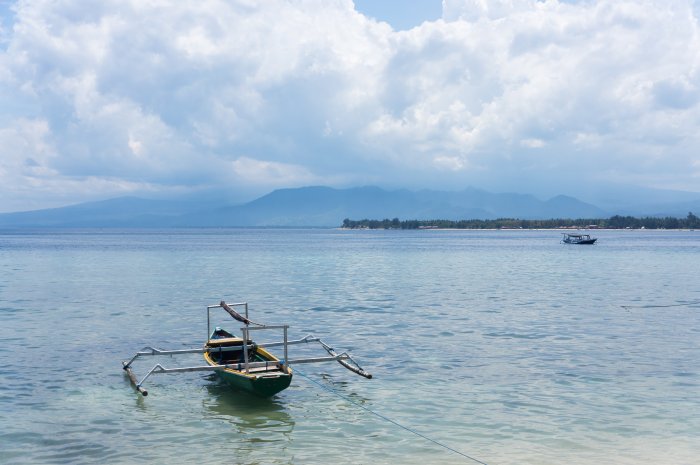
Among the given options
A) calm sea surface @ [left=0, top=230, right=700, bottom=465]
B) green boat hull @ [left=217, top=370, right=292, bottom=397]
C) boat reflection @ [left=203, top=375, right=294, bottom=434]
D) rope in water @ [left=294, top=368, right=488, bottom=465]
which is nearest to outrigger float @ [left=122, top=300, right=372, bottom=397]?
green boat hull @ [left=217, top=370, right=292, bottom=397]

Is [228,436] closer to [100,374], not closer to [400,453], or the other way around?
[400,453]

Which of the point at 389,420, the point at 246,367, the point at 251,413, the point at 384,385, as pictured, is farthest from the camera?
the point at 384,385

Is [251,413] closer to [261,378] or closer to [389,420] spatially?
[261,378]

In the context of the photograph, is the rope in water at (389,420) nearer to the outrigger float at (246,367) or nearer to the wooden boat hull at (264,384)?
the outrigger float at (246,367)

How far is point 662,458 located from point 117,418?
49.3ft

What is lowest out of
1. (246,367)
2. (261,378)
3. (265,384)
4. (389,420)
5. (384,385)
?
(389,420)

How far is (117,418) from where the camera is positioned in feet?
67.4

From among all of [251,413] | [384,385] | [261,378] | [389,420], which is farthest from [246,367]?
[384,385]

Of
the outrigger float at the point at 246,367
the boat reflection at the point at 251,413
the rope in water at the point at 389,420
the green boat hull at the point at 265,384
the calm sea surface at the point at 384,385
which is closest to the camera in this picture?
the rope in water at the point at 389,420

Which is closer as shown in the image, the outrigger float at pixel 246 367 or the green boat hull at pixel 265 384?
the green boat hull at pixel 265 384

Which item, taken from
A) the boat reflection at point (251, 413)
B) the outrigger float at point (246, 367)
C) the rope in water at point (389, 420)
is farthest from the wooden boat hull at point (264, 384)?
the rope in water at point (389, 420)

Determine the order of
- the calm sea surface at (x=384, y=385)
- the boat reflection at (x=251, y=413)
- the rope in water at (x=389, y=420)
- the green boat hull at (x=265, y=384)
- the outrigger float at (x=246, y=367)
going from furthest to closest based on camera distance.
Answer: the outrigger float at (x=246, y=367)
the green boat hull at (x=265, y=384)
the boat reflection at (x=251, y=413)
the calm sea surface at (x=384, y=385)
the rope in water at (x=389, y=420)

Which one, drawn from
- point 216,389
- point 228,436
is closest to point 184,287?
point 216,389

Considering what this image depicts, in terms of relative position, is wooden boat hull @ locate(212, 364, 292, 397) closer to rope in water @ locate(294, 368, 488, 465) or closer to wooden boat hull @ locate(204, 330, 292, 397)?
wooden boat hull @ locate(204, 330, 292, 397)
